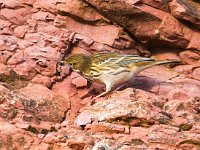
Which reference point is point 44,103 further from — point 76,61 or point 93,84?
point 93,84

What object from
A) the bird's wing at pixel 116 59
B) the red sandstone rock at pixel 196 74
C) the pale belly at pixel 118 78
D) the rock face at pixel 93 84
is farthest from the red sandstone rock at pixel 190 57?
the pale belly at pixel 118 78

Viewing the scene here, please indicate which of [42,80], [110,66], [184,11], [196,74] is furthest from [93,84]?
[184,11]

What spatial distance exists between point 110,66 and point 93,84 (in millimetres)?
392

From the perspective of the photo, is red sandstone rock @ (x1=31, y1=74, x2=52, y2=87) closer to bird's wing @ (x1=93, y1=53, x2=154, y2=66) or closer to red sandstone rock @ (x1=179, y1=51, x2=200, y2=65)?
bird's wing @ (x1=93, y1=53, x2=154, y2=66)

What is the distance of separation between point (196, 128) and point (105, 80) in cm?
206

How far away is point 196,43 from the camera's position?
1070 centimetres

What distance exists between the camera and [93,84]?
10.5 m

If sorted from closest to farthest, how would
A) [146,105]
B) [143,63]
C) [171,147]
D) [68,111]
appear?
[171,147], [146,105], [68,111], [143,63]

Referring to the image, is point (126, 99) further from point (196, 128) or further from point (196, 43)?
point (196, 43)

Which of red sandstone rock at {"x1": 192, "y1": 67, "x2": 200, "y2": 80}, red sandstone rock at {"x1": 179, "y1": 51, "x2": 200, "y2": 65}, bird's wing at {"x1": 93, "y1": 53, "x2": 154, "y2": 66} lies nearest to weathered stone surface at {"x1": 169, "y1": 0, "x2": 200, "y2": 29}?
red sandstone rock at {"x1": 179, "y1": 51, "x2": 200, "y2": 65}

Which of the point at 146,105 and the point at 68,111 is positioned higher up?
the point at 146,105

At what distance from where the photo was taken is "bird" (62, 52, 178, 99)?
10.2 m

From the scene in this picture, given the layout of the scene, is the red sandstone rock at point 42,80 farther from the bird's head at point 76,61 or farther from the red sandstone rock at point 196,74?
the red sandstone rock at point 196,74

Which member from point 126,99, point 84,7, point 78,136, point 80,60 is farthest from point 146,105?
point 84,7
